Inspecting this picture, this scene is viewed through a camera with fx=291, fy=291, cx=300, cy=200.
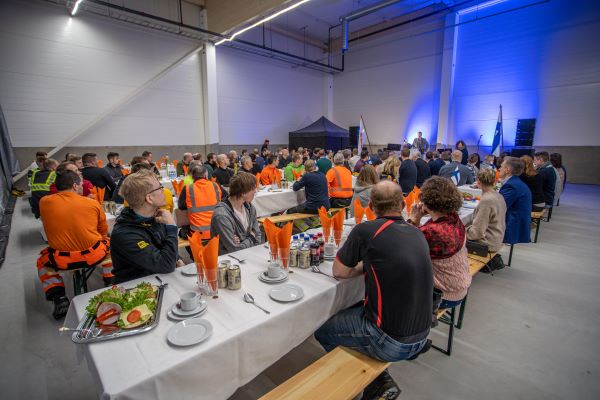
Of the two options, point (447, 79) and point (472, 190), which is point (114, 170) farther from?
point (447, 79)

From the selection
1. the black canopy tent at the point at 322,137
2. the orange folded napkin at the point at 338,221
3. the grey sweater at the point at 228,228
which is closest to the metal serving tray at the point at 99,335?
the grey sweater at the point at 228,228

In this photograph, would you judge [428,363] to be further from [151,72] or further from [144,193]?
[151,72]

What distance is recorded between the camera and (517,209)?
3.52 meters

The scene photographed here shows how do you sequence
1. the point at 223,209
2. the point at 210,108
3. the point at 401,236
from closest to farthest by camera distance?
the point at 401,236 < the point at 223,209 < the point at 210,108

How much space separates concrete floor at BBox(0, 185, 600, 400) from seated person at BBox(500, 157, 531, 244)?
1.65 feet

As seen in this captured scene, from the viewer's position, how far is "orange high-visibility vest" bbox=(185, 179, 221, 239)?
321cm

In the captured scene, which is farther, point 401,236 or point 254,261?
point 254,261

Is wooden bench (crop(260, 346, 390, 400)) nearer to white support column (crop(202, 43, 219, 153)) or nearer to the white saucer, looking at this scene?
the white saucer

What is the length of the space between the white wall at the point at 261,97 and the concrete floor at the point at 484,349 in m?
9.62

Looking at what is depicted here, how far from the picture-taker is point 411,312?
1.45 meters

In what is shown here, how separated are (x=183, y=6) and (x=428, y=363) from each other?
1207cm

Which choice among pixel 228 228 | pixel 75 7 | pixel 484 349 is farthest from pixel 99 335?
pixel 75 7

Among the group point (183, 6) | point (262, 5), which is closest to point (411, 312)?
point (262, 5)

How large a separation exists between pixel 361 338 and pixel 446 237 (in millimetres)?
800
